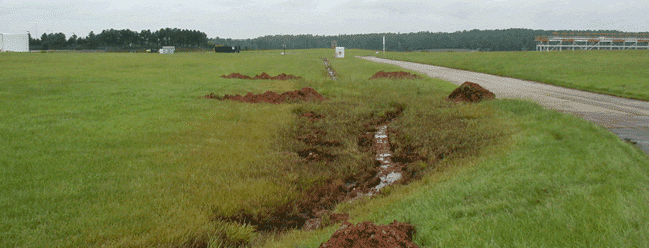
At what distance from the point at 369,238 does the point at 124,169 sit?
19.1ft

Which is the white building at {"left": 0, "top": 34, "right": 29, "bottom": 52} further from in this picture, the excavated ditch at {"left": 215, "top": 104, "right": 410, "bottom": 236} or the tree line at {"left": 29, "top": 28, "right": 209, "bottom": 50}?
the excavated ditch at {"left": 215, "top": 104, "right": 410, "bottom": 236}

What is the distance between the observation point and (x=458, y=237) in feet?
14.7

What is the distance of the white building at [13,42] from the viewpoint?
382 ft

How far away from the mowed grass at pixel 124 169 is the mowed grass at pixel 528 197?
169 centimetres

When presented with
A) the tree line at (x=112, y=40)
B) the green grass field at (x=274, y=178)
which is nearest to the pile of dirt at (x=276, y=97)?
the green grass field at (x=274, y=178)

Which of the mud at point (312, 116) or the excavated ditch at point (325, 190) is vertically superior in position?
the mud at point (312, 116)

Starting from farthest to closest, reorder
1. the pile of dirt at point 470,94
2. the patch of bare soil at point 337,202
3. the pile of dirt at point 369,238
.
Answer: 1. the pile of dirt at point 470,94
2. the patch of bare soil at point 337,202
3. the pile of dirt at point 369,238

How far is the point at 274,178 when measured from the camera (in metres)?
8.04

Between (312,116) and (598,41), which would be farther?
(598,41)

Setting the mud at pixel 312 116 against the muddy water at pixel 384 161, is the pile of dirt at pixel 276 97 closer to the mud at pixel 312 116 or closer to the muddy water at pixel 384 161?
the mud at pixel 312 116

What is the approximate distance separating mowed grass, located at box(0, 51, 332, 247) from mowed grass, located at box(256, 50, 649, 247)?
1694mm

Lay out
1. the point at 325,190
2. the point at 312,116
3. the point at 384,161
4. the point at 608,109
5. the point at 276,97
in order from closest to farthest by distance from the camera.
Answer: the point at 325,190, the point at 384,161, the point at 312,116, the point at 608,109, the point at 276,97

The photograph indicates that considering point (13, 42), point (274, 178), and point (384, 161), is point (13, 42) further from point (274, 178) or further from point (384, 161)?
point (384, 161)

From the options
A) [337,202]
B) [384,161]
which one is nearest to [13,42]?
[384,161]
